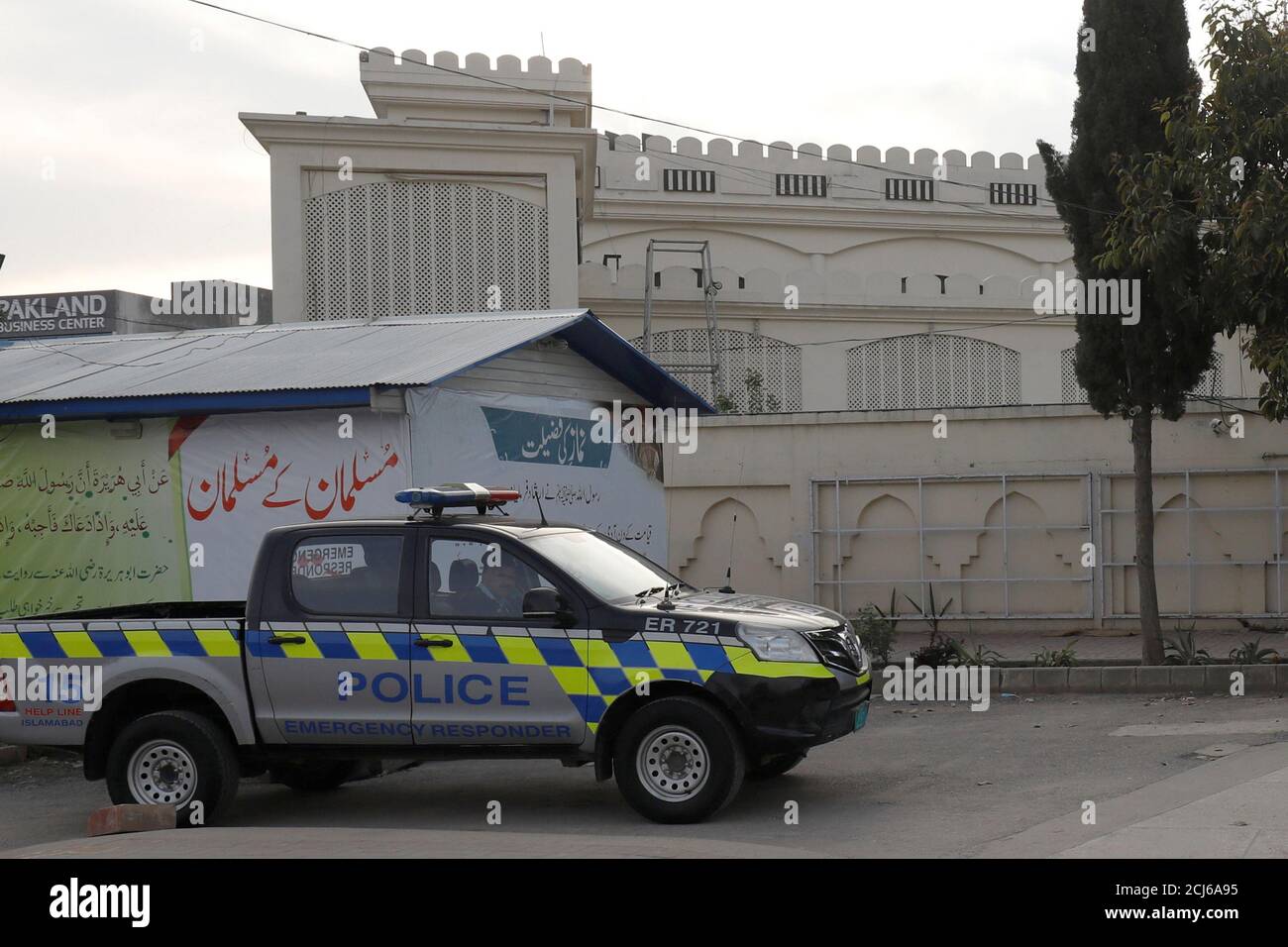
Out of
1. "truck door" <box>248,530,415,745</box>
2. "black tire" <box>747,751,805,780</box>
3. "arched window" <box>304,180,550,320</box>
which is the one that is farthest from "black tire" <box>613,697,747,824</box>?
"arched window" <box>304,180,550,320</box>

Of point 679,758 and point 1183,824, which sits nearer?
point 1183,824

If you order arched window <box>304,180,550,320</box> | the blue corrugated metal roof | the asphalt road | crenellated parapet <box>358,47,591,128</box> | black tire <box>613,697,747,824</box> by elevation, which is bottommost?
the asphalt road

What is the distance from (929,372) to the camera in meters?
34.4

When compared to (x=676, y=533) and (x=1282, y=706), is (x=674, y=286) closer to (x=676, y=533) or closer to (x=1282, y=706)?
(x=676, y=533)

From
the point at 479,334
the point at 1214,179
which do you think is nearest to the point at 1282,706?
the point at 1214,179

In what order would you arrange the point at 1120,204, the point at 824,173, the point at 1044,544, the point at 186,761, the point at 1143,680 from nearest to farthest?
the point at 186,761
the point at 1143,680
the point at 1120,204
the point at 1044,544
the point at 824,173

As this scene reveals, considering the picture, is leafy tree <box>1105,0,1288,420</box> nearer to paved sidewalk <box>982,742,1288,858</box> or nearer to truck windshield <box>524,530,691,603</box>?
paved sidewalk <box>982,742,1288,858</box>

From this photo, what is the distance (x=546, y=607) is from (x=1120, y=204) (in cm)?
891

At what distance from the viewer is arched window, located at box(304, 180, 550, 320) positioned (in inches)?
1054

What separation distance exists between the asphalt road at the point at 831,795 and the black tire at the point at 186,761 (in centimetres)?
31

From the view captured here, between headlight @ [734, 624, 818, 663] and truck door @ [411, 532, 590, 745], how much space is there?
97 centimetres

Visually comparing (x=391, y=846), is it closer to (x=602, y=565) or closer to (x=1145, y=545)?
(x=602, y=565)

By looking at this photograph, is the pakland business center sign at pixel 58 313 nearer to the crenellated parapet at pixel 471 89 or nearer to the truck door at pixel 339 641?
the crenellated parapet at pixel 471 89

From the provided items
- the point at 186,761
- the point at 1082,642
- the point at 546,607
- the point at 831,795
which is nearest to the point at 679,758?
the point at 546,607
